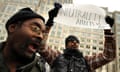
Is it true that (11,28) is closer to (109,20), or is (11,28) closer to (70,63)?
(70,63)

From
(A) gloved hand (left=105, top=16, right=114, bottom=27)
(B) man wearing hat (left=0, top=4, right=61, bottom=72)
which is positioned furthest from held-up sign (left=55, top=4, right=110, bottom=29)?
(B) man wearing hat (left=0, top=4, right=61, bottom=72)

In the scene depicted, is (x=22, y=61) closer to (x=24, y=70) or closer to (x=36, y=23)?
(x=24, y=70)

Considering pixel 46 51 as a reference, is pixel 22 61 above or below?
above

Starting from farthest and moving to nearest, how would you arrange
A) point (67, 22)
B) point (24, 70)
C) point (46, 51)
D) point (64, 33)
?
1. point (64, 33)
2. point (67, 22)
3. point (46, 51)
4. point (24, 70)

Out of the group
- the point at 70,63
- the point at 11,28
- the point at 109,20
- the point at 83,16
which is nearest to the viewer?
the point at 11,28

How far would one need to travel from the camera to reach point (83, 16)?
4.69 meters

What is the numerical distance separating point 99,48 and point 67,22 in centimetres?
6962

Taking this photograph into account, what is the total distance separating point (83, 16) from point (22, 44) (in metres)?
2.86

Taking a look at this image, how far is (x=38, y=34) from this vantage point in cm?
201

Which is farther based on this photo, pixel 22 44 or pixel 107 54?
pixel 107 54

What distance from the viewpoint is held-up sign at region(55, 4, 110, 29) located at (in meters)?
4.54

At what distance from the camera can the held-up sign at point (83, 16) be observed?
4.54 m

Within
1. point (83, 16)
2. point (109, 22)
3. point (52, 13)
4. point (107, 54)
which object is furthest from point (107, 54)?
point (52, 13)

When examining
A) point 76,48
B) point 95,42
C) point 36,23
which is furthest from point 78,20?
point 95,42
